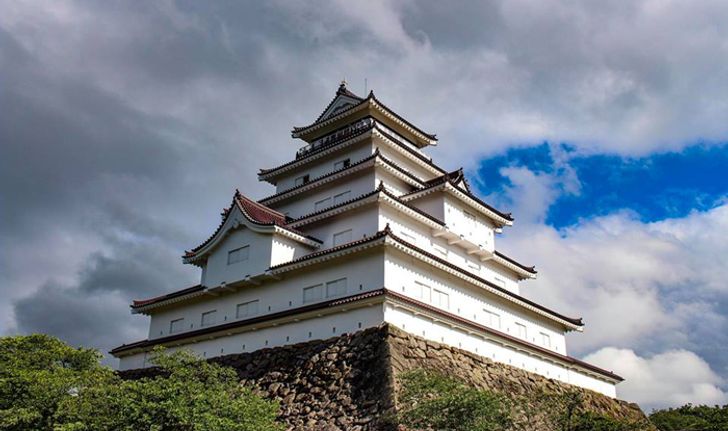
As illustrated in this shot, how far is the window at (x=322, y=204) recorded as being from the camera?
4009 centimetres

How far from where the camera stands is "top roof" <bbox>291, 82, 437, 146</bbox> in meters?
42.5

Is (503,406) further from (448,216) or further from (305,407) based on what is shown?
(448,216)

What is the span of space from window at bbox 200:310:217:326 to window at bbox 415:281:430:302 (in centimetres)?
1224

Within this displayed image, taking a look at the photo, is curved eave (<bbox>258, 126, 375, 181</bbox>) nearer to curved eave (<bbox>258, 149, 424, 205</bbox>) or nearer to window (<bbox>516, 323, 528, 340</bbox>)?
curved eave (<bbox>258, 149, 424, 205</bbox>)

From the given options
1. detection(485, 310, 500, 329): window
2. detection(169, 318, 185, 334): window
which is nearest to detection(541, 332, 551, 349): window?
detection(485, 310, 500, 329): window

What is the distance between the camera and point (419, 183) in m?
39.9

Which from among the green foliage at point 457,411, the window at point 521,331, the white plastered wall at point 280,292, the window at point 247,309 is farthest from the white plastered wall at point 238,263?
the window at point 521,331

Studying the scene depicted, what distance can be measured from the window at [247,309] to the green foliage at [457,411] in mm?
14555

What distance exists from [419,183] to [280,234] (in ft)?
33.2

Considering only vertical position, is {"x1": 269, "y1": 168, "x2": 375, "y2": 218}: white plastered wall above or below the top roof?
below

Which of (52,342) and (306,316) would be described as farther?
(52,342)

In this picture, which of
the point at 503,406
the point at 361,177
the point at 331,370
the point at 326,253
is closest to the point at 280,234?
the point at 326,253

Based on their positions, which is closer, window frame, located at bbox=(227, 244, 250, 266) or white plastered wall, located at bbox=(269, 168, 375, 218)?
window frame, located at bbox=(227, 244, 250, 266)

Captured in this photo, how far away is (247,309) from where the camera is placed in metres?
34.9
